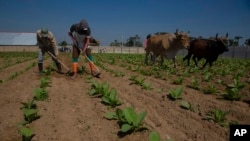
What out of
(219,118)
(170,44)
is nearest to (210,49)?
(170,44)

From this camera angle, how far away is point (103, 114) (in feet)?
14.5

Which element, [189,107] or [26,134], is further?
[189,107]

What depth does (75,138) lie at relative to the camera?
141 inches

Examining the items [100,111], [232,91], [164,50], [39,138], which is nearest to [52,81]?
[100,111]

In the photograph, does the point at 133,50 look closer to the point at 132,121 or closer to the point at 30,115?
the point at 30,115

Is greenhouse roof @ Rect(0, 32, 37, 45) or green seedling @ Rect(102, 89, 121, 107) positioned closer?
green seedling @ Rect(102, 89, 121, 107)

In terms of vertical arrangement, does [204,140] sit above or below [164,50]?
below

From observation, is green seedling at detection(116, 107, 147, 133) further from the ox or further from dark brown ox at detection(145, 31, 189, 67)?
the ox

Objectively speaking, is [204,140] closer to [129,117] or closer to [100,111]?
[129,117]

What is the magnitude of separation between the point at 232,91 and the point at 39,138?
13.1 feet

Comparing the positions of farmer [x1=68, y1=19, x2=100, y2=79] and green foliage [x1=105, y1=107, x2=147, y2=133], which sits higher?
farmer [x1=68, y1=19, x2=100, y2=79]

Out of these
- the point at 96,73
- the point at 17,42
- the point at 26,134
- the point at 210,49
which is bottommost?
the point at 26,134

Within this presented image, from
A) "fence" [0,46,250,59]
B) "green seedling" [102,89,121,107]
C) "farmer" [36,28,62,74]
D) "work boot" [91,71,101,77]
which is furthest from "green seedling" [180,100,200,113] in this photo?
"fence" [0,46,250,59]

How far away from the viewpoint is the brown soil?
3654 mm
